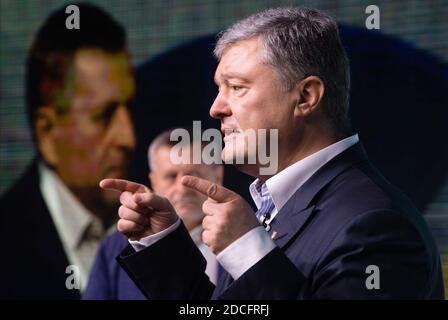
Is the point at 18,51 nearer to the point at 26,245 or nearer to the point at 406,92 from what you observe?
the point at 26,245

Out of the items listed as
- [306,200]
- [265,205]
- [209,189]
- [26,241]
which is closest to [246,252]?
[209,189]

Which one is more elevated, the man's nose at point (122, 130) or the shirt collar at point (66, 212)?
the man's nose at point (122, 130)

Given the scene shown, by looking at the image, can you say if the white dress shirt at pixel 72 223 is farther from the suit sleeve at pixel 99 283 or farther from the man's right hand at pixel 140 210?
the man's right hand at pixel 140 210

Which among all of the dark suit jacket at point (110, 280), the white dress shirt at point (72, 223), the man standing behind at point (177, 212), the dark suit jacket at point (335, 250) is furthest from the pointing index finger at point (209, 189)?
the white dress shirt at point (72, 223)

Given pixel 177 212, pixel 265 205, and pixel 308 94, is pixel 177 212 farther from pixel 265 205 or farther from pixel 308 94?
pixel 308 94

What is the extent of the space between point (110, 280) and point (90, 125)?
1352 millimetres

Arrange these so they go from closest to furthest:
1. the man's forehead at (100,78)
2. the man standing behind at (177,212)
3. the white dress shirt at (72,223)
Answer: the man standing behind at (177,212) → the white dress shirt at (72,223) → the man's forehead at (100,78)

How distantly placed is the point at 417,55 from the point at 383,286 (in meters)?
2.78

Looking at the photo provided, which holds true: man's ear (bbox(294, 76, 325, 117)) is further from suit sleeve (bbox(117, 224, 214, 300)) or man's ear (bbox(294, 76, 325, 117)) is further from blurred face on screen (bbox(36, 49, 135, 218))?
blurred face on screen (bbox(36, 49, 135, 218))

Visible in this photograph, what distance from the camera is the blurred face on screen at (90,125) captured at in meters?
4.78

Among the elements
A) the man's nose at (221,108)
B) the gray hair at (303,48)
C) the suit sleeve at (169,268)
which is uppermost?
the gray hair at (303,48)

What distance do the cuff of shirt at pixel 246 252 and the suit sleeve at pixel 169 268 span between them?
0.29 metres

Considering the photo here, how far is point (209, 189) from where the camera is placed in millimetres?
1535

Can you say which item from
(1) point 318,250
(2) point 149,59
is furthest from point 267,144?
(2) point 149,59
